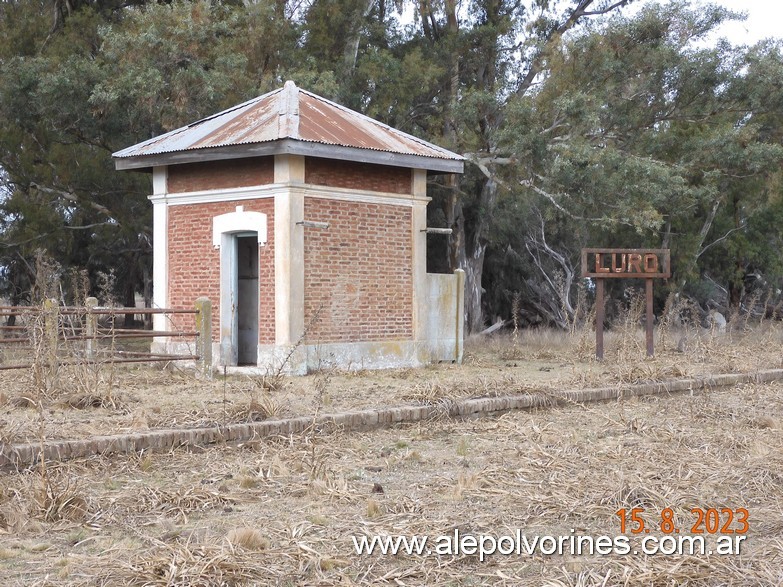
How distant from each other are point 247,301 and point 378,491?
431 inches

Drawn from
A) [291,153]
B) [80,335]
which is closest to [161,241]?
[291,153]

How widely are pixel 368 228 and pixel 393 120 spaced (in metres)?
11.4

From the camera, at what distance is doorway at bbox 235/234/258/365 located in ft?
58.1

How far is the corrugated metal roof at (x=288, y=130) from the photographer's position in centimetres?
1595

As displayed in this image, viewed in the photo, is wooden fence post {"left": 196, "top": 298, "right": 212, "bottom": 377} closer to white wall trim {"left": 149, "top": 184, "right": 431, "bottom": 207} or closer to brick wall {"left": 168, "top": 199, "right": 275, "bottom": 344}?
brick wall {"left": 168, "top": 199, "right": 275, "bottom": 344}

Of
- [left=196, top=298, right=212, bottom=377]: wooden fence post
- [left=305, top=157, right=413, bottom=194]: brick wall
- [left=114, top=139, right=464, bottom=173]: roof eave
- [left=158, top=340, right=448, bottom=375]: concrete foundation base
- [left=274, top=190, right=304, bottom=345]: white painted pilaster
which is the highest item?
[left=114, top=139, right=464, bottom=173]: roof eave

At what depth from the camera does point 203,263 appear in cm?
1688

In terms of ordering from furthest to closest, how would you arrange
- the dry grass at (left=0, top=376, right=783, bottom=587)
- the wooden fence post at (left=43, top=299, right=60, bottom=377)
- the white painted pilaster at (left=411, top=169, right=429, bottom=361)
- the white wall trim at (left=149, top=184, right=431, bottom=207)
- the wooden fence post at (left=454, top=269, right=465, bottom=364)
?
the wooden fence post at (left=454, top=269, right=465, bottom=364) < the white painted pilaster at (left=411, top=169, right=429, bottom=361) < the white wall trim at (left=149, top=184, right=431, bottom=207) < the wooden fence post at (left=43, top=299, right=60, bottom=377) < the dry grass at (left=0, top=376, right=783, bottom=587)

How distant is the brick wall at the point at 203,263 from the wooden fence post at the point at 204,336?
1403 millimetres

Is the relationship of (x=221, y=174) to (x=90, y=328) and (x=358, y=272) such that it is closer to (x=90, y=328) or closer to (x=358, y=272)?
(x=358, y=272)

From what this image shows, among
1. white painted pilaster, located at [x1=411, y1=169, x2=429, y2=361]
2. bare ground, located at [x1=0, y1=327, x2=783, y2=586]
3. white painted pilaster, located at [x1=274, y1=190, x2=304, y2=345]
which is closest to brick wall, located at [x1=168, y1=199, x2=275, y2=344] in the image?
white painted pilaster, located at [x1=274, y1=190, x2=304, y2=345]

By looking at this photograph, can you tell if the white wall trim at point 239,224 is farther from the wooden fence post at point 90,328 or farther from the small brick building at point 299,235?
the wooden fence post at point 90,328

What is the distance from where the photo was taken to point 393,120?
2762 centimetres

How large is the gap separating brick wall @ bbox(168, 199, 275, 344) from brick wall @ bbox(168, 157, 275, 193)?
0.32 metres
